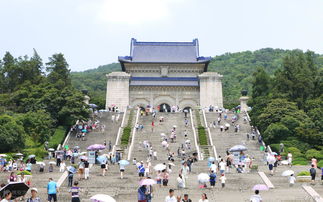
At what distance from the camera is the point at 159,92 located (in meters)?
64.6

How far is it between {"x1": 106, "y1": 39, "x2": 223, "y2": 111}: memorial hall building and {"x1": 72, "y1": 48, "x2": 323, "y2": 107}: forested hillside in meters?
11.2

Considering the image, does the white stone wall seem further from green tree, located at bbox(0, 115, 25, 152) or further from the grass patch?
green tree, located at bbox(0, 115, 25, 152)

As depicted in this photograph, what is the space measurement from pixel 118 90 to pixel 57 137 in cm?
1919

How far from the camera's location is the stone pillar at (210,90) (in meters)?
62.9

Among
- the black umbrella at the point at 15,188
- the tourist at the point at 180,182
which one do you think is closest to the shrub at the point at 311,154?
the tourist at the point at 180,182

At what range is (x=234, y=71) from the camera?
106 metres

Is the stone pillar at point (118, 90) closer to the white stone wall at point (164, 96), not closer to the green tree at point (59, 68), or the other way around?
the white stone wall at point (164, 96)

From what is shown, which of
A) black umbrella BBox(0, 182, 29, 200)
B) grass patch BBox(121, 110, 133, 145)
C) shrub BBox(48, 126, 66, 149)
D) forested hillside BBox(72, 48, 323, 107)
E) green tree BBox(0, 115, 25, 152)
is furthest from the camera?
forested hillside BBox(72, 48, 323, 107)

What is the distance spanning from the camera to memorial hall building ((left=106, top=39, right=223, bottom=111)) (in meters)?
63.3

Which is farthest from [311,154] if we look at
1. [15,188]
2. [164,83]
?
[164,83]

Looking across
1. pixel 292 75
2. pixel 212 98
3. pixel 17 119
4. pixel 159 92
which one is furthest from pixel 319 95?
pixel 17 119

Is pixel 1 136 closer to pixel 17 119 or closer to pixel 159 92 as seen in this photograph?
pixel 17 119

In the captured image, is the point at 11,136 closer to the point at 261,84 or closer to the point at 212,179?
the point at 212,179

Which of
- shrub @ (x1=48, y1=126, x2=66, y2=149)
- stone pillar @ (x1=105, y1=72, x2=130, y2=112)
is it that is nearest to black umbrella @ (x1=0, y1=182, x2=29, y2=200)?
shrub @ (x1=48, y1=126, x2=66, y2=149)
